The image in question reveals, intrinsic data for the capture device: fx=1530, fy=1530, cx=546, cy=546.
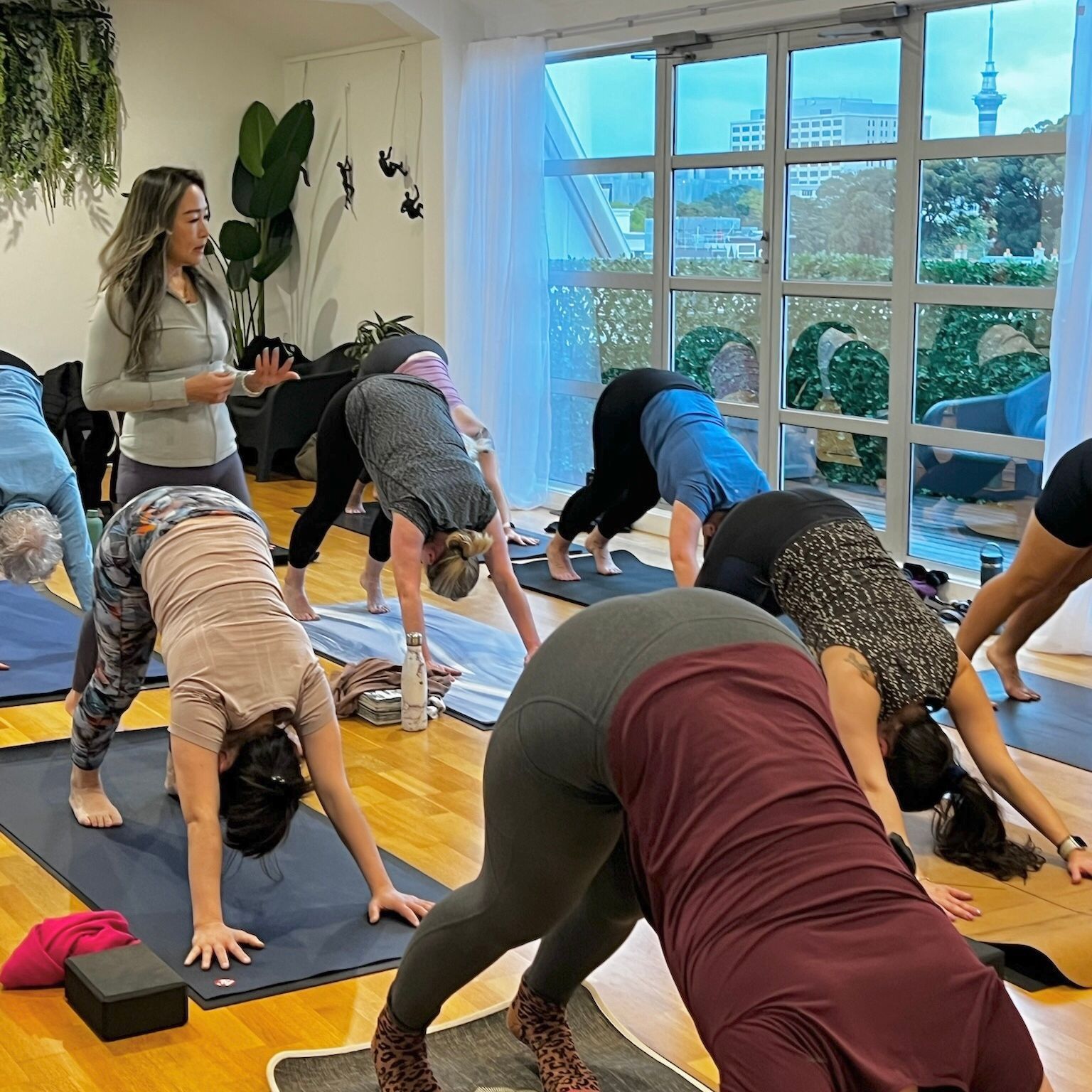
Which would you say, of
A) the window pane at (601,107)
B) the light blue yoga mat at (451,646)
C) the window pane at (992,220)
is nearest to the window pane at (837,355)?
the window pane at (992,220)

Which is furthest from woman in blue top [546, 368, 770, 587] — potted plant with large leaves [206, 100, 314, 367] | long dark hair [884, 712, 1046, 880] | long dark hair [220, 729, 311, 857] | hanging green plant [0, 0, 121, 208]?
hanging green plant [0, 0, 121, 208]

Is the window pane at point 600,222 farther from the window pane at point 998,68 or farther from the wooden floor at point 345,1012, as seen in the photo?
the wooden floor at point 345,1012

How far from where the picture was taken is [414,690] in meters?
4.19

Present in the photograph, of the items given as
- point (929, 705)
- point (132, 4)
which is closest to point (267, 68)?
point (132, 4)

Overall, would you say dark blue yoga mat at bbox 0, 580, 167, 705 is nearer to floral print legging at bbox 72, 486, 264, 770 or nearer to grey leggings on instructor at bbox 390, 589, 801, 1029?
floral print legging at bbox 72, 486, 264, 770

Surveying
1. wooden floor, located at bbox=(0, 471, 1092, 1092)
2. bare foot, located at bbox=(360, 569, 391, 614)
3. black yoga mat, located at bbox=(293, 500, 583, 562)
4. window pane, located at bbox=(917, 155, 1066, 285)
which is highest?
window pane, located at bbox=(917, 155, 1066, 285)

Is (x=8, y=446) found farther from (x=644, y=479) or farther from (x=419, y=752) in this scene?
(x=644, y=479)

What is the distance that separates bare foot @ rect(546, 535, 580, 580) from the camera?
19.4 ft

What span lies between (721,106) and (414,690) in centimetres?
355

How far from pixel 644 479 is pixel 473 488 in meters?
1.36

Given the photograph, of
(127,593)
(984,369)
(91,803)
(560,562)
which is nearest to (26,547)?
(91,803)

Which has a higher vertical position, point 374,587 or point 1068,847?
point 374,587

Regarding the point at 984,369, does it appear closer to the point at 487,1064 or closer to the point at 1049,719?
the point at 1049,719

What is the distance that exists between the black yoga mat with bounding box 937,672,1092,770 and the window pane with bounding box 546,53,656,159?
342cm
